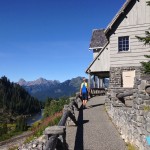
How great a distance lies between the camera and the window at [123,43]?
26469 mm

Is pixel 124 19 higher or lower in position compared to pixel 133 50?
higher

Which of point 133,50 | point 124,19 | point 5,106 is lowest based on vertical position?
point 5,106

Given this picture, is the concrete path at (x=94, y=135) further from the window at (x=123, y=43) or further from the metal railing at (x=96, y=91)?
the metal railing at (x=96, y=91)

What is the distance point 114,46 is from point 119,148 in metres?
15.6

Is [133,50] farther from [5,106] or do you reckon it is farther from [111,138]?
[5,106]

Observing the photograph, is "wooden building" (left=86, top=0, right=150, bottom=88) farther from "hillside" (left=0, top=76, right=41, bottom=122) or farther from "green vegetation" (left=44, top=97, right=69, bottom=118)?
"hillside" (left=0, top=76, right=41, bottom=122)

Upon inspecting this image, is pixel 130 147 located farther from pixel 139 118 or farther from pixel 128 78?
pixel 128 78

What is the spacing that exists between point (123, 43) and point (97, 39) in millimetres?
12102

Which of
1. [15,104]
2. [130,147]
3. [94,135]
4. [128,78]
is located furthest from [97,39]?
[15,104]

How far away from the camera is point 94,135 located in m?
14.2

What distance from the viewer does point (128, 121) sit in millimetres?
12617

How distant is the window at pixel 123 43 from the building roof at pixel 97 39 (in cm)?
1053

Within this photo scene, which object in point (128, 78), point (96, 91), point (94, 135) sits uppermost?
point (128, 78)

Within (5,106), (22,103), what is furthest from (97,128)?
(22,103)
